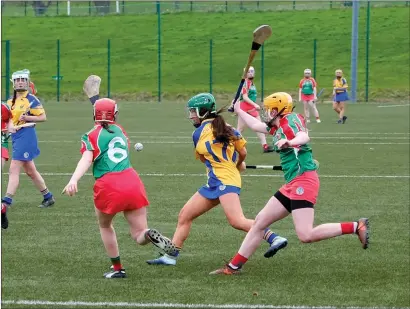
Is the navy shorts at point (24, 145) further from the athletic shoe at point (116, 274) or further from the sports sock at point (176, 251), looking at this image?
the athletic shoe at point (116, 274)

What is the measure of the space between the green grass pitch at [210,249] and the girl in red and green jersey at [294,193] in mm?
405

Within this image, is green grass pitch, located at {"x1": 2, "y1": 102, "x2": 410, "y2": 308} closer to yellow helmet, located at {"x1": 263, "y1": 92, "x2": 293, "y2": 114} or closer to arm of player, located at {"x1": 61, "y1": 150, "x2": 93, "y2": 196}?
arm of player, located at {"x1": 61, "y1": 150, "x2": 93, "y2": 196}

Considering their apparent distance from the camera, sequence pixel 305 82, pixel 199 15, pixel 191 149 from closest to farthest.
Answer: pixel 191 149 → pixel 305 82 → pixel 199 15

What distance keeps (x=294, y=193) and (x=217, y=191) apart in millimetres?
976

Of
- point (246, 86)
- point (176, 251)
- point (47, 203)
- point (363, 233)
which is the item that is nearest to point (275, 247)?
point (363, 233)

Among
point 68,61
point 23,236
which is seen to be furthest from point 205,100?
point 68,61

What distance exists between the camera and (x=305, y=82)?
37.0m

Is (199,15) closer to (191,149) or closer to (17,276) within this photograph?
(191,149)

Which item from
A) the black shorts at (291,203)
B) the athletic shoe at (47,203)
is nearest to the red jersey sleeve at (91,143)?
the black shorts at (291,203)

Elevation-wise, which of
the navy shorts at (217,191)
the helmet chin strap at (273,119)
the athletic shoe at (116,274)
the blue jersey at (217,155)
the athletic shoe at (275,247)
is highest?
the helmet chin strap at (273,119)

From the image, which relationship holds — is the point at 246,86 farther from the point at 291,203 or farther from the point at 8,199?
the point at 291,203

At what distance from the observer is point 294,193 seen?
33.5ft

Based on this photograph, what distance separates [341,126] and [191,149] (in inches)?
405

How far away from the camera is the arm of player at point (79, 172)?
30.9 ft
